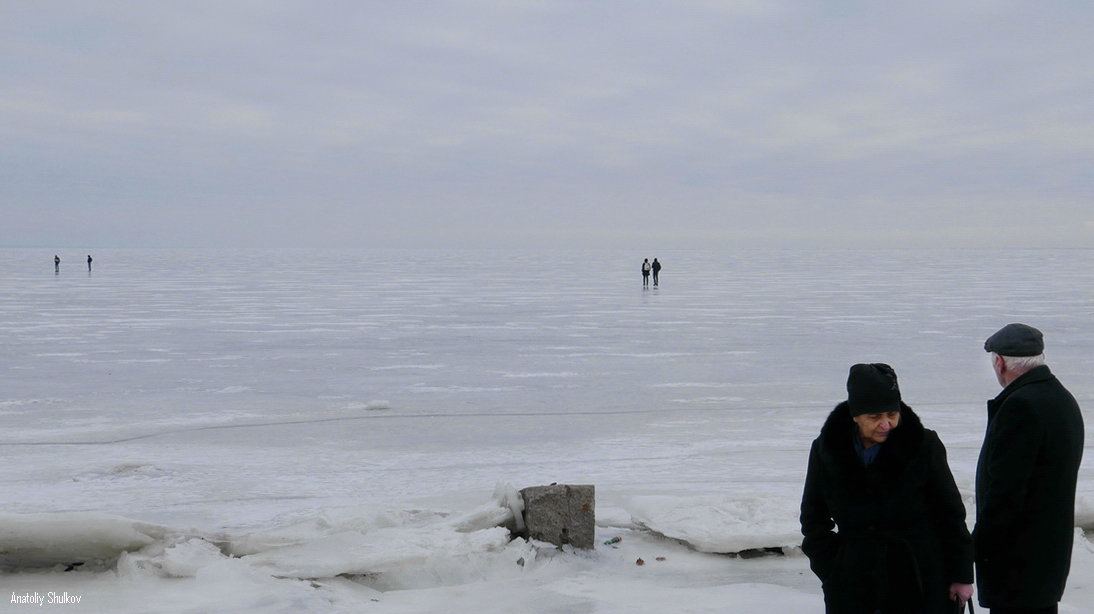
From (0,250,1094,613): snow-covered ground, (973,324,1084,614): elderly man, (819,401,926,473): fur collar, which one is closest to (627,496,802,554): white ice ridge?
(0,250,1094,613): snow-covered ground

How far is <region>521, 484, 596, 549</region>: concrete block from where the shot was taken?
6012 mm

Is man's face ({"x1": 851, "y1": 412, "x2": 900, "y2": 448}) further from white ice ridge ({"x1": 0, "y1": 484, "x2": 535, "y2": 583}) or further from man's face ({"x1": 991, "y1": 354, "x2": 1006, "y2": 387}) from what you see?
white ice ridge ({"x1": 0, "y1": 484, "x2": 535, "y2": 583})

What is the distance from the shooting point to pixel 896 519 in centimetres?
336

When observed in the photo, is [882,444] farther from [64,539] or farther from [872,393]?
[64,539]

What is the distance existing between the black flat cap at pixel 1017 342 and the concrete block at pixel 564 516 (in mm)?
2793

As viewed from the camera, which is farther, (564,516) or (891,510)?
(564,516)

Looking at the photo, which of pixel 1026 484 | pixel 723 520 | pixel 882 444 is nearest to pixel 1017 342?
pixel 1026 484

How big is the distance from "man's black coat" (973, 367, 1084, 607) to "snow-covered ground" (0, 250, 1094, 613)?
5.39 feet

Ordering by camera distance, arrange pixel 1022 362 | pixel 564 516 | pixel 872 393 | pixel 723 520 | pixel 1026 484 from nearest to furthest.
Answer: pixel 872 393 → pixel 1026 484 → pixel 1022 362 → pixel 564 516 → pixel 723 520

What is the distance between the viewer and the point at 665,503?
6605 millimetres

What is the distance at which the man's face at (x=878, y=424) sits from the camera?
130 inches

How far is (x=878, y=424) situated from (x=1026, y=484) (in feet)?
2.09

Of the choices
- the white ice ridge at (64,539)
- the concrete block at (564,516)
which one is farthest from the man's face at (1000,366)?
the white ice ridge at (64,539)

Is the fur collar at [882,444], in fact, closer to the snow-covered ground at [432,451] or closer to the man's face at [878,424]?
the man's face at [878,424]
